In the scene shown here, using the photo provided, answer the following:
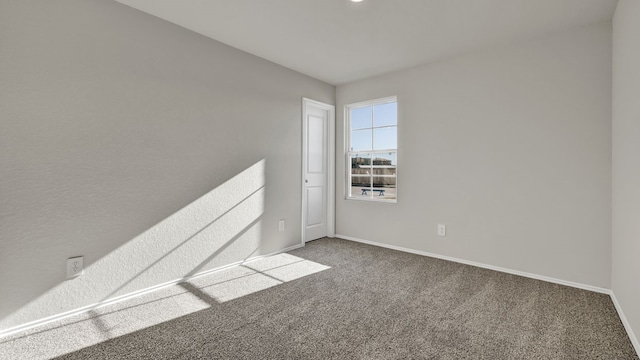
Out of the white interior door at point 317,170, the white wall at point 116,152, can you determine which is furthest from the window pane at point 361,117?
the white wall at point 116,152

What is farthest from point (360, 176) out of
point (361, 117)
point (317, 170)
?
point (361, 117)

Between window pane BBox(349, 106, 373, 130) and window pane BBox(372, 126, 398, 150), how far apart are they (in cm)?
20

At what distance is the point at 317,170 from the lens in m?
4.32

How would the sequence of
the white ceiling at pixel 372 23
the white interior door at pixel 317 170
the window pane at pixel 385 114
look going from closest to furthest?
the white ceiling at pixel 372 23 → the window pane at pixel 385 114 → the white interior door at pixel 317 170

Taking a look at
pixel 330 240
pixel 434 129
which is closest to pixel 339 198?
pixel 330 240

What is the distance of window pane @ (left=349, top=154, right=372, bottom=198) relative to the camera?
4.23m

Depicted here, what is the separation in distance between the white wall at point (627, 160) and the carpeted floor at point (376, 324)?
27 cm

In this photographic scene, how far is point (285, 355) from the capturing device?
1676 millimetres

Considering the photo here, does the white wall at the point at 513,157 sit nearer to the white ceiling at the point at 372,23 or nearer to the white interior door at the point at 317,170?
the white ceiling at the point at 372,23

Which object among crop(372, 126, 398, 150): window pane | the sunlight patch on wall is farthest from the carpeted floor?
crop(372, 126, 398, 150): window pane

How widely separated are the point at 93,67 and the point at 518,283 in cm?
400

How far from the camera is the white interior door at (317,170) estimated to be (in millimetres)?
4074

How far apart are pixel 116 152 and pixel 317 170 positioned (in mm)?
2541

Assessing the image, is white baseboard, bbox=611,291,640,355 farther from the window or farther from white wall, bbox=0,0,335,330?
white wall, bbox=0,0,335,330
